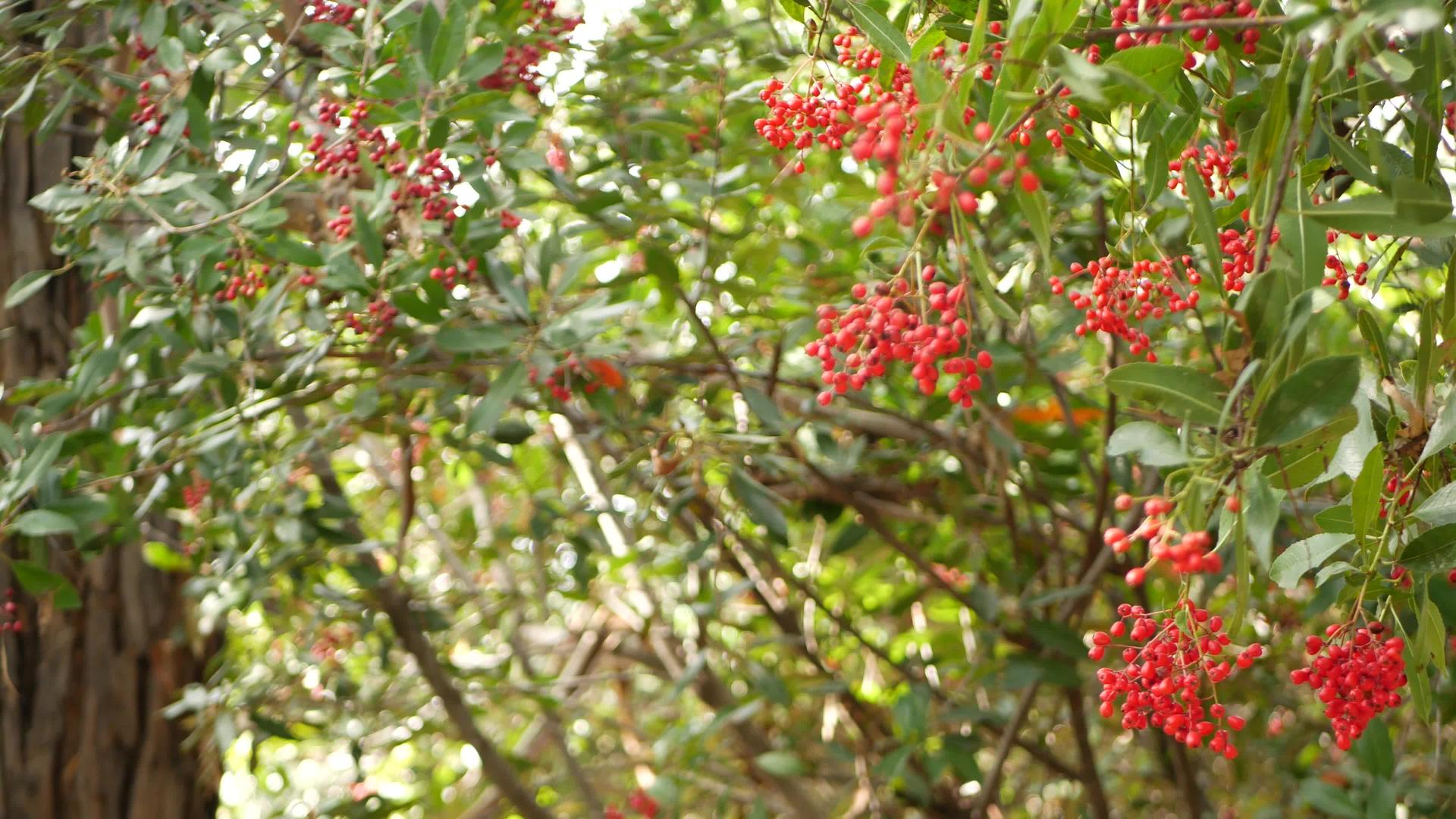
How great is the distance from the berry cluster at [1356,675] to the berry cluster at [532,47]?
1.22 metres

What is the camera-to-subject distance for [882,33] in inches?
38.6

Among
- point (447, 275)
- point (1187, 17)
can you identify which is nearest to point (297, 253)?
point (447, 275)

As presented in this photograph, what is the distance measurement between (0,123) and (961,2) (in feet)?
4.32

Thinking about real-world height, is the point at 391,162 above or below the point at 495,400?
above

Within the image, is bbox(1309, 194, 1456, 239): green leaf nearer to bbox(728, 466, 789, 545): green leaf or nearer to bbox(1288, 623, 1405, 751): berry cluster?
bbox(1288, 623, 1405, 751): berry cluster

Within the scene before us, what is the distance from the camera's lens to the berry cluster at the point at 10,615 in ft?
5.57

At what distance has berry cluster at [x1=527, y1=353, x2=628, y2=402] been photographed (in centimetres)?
169

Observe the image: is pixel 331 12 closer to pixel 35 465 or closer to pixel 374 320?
pixel 374 320

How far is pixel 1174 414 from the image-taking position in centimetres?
83

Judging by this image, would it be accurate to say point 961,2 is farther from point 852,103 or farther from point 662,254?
point 662,254

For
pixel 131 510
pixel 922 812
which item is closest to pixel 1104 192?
pixel 922 812

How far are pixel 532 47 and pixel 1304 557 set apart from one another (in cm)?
133

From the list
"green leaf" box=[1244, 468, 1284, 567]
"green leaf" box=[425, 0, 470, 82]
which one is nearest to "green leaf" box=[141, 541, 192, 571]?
"green leaf" box=[425, 0, 470, 82]

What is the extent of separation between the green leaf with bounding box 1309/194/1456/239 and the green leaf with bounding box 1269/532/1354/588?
25cm
